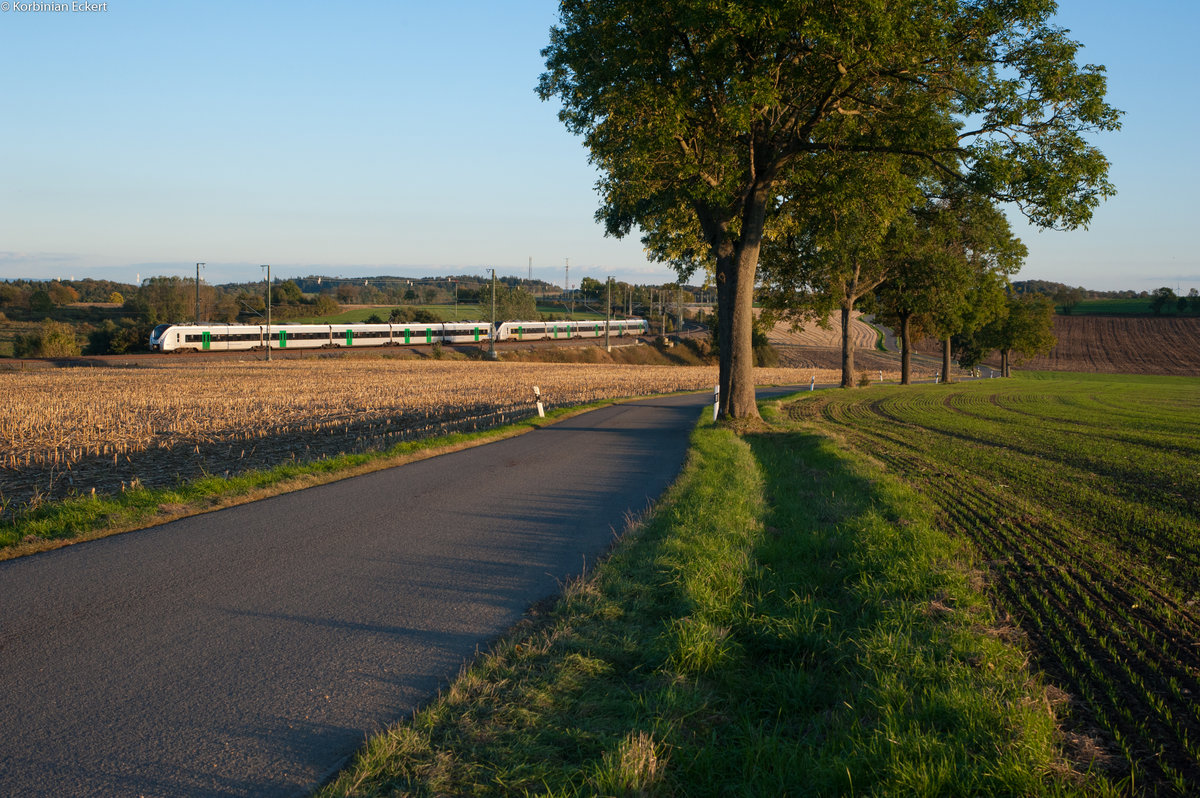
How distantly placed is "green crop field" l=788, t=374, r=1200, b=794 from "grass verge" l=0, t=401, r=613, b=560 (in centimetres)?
829

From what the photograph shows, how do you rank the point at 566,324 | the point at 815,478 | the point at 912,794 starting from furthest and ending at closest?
the point at 566,324
the point at 815,478
the point at 912,794

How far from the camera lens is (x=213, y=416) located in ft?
67.1

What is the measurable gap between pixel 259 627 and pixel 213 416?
1710cm

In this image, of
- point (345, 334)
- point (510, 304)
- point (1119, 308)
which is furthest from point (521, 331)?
point (1119, 308)

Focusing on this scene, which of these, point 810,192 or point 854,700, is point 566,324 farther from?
point 854,700

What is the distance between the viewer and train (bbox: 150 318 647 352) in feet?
197

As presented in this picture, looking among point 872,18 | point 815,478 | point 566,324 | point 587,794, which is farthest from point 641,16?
point 566,324

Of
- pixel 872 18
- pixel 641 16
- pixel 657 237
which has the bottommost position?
pixel 657 237

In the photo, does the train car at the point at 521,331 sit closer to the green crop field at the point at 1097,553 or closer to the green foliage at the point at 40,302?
the green foliage at the point at 40,302

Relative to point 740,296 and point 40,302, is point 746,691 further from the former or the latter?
point 40,302

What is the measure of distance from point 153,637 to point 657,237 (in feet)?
58.3

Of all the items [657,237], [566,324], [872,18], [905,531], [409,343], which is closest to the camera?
[905,531]

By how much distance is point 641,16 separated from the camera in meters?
16.0

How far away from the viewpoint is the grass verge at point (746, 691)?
11.5 ft
